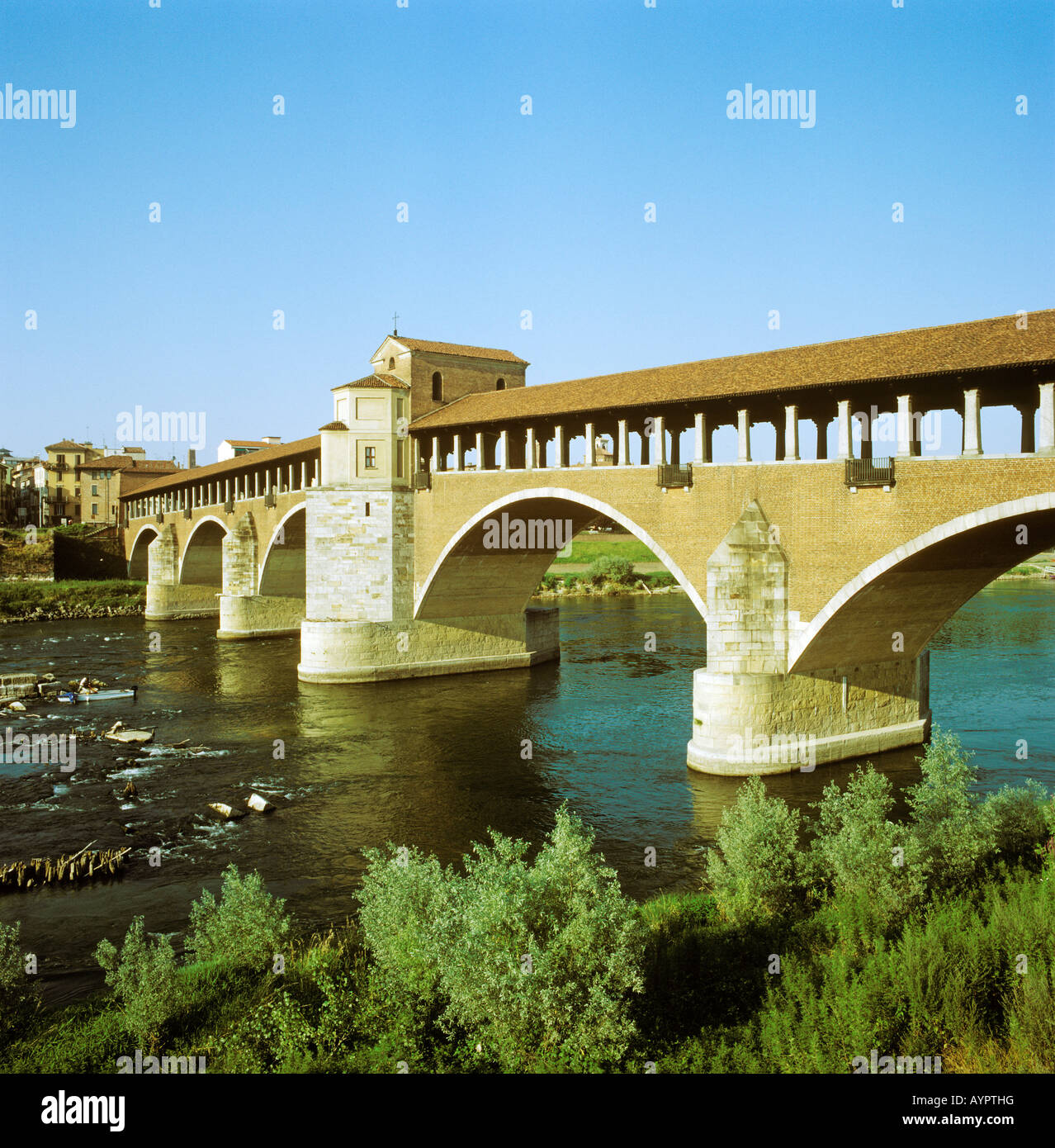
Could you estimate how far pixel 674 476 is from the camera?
23.0m

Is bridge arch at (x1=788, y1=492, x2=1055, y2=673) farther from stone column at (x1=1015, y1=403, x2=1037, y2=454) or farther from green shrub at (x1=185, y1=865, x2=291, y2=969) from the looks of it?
green shrub at (x1=185, y1=865, x2=291, y2=969)

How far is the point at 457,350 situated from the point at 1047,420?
973 inches

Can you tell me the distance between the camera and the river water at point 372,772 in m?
15.4

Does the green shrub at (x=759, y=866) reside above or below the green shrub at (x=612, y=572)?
below

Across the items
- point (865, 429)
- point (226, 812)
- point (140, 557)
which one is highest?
point (865, 429)

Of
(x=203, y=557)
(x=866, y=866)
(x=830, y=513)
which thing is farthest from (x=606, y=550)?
(x=866, y=866)

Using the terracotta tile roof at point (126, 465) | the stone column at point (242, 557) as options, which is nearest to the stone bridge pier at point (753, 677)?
the stone column at point (242, 557)

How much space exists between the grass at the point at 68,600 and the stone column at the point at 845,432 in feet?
182

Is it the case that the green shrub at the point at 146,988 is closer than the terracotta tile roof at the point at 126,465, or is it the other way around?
the green shrub at the point at 146,988

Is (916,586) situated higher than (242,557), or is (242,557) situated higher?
(242,557)

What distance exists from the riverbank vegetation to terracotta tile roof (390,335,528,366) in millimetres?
27405

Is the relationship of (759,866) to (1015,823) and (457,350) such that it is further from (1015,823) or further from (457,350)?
(457,350)

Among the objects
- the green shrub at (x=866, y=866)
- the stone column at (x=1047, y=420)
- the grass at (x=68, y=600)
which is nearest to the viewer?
the green shrub at (x=866, y=866)

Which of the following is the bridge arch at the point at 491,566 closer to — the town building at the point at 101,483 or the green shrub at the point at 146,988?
the green shrub at the point at 146,988
